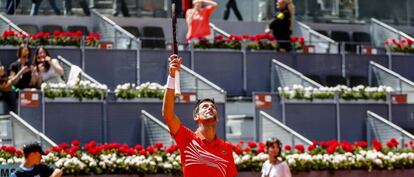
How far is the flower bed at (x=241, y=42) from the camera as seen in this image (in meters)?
29.6

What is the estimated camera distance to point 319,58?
30344 mm

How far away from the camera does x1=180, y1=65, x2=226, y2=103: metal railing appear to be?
25.4 meters

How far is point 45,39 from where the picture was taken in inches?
1087

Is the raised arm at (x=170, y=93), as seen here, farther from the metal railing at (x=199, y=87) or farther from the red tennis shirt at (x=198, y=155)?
the metal railing at (x=199, y=87)

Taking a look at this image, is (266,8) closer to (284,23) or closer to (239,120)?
(284,23)

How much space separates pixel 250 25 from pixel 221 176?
22231 millimetres

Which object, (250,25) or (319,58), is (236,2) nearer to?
(250,25)

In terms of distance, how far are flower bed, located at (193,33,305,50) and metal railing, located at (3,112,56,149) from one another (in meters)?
7.49

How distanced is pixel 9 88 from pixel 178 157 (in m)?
3.92

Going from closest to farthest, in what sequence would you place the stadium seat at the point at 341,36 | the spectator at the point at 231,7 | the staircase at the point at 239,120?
the staircase at the point at 239,120 < the spectator at the point at 231,7 < the stadium seat at the point at 341,36

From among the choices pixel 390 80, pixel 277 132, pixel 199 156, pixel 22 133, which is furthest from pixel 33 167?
pixel 390 80

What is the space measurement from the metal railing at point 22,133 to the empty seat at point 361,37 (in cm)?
1474

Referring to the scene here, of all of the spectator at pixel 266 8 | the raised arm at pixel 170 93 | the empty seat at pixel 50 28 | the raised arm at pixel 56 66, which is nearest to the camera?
the raised arm at pixel 170 93

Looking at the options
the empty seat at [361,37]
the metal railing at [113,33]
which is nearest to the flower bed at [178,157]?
the metal railing at [113,33]
